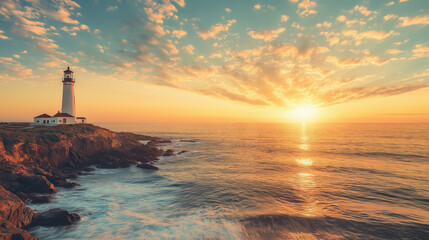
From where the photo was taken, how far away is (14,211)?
1010 cm

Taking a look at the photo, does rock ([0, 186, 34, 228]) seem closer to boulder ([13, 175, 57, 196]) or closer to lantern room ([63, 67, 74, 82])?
boulder ([13, 175, 57, 196])

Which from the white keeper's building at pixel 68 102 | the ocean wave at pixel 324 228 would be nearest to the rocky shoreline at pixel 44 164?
the white keeper's building at pixel 68 102

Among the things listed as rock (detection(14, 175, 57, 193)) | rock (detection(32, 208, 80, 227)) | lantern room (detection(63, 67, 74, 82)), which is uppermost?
lantern room (detection(63, 67, 74, 82))

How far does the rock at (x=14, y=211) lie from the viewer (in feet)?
31.7

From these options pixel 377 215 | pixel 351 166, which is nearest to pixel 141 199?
pixel 377 215

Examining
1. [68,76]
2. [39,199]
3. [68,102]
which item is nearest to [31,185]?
[39,199]

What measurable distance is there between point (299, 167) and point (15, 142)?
3808 centimetres

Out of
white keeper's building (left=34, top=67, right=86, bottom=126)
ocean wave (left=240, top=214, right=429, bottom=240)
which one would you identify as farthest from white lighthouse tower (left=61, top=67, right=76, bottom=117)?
ocean wave (left=240, top=214, right=429, bottom=240)

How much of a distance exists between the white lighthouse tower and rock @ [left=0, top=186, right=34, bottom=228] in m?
40.8

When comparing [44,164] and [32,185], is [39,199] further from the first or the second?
[44,164]

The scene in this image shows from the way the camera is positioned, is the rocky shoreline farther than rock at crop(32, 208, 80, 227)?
No

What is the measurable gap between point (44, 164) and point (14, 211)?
15487 mm

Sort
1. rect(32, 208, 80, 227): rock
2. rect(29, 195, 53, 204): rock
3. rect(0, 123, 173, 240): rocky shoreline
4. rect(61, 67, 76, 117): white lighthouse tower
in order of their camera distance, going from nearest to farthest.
A: rect(0, 123, 173, 240): rocky shoreline
rect(32, 208, 80, 227): rock
rect(29, 195, 53, 204): rock
rect(61, 67, 76, 117): white lighthouse tower

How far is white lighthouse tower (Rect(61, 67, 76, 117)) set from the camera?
143 feet
